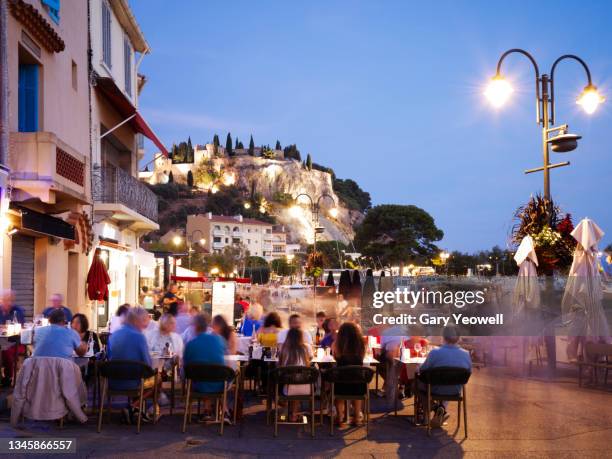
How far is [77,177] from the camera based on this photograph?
1489 cm

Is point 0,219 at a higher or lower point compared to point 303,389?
higher

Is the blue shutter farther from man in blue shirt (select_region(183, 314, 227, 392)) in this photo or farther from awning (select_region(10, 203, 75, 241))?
man in blue shirt (select_region(183, 314, 227, 392))

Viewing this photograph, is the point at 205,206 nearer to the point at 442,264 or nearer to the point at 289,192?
the point at 289,192

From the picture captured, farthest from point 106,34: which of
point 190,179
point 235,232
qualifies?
point 190,179

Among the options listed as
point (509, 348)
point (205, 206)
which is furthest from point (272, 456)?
point (205, 206)

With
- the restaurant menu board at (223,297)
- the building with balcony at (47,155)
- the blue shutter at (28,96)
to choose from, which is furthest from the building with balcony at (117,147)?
the blue shutter at (28,96)

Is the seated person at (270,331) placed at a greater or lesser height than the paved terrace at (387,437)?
greater

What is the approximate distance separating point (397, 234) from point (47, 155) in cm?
8170

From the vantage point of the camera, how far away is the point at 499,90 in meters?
13.4

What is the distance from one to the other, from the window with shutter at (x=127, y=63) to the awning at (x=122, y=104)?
1.93 meters

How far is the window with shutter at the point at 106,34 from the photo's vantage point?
20078mm

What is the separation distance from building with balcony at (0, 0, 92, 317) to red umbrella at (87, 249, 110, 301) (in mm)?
185

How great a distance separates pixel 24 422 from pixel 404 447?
4794 mm

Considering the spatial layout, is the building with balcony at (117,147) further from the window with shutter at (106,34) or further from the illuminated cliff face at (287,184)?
the illuminated cliff face at (287,184)
